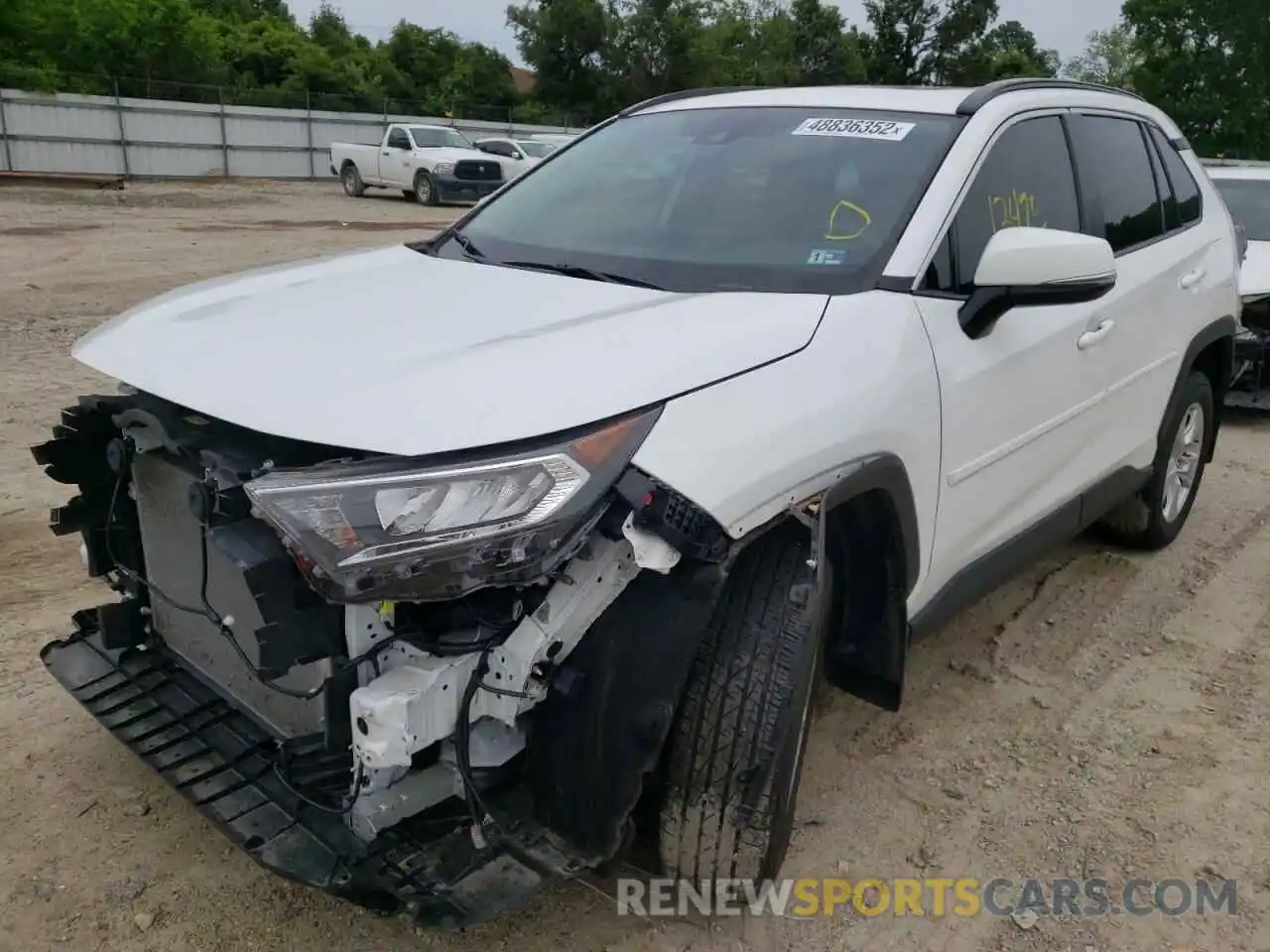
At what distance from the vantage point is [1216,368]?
16.2 feet

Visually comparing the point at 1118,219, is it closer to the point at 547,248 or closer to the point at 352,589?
the point at 547,248

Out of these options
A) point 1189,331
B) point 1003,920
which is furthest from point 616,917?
point 1189,331

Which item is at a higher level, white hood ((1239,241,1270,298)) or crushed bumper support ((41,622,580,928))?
white hood ((1239,241,1270,298))

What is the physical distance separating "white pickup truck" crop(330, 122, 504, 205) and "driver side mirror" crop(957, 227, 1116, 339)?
21.3 meters

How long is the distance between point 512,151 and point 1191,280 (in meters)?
22.5

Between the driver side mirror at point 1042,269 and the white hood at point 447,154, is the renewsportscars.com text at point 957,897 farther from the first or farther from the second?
the white hood at point 447,154

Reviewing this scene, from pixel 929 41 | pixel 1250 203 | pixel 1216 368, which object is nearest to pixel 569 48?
pixel 929 41

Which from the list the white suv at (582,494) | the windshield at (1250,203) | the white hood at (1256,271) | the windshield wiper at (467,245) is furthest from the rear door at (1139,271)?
the windshield at (1250,203)

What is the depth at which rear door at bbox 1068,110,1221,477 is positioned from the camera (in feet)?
12.3

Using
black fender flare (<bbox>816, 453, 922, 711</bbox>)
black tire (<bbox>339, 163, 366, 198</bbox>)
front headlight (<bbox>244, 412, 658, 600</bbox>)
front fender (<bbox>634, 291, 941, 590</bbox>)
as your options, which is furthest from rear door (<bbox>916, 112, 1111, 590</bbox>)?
black tire (<bbox>339, 163, 366, 198</bbox>)

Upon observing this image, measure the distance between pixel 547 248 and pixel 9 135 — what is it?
28.6m

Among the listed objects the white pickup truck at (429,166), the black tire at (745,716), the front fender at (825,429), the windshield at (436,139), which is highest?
the front fender at (825,429)

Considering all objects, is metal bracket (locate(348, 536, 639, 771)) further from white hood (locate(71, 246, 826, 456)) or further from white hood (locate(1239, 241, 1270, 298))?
white hood (locate(1239, 241, 1270, 298))

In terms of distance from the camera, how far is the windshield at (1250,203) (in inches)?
326
